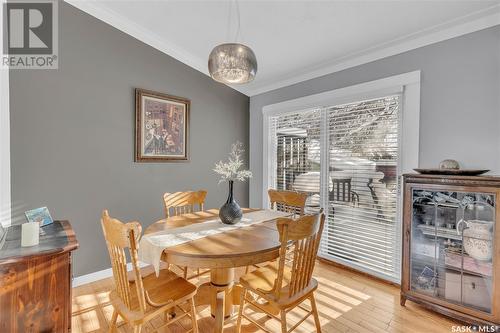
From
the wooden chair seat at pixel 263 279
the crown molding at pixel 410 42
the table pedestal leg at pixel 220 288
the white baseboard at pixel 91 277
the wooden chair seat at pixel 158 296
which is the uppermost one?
the crown molding at pixel 410 42

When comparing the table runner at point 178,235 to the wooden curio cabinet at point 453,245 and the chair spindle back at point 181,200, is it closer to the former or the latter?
the chair spindle back at point 181,200

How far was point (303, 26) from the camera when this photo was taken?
8.37 ft

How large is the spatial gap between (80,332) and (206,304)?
952 millimetres

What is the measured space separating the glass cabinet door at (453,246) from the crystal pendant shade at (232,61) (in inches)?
70.0

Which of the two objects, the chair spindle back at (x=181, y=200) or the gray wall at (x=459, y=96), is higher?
the gray wall at (x=459, y=96)

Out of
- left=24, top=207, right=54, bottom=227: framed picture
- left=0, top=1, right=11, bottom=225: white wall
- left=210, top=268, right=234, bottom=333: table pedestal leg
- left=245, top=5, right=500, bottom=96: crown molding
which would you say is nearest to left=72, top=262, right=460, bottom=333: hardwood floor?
left=210, top=268, right=234, bottom=333: table pedestal leg

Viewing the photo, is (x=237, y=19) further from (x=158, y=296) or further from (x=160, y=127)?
(x=158, y=296)

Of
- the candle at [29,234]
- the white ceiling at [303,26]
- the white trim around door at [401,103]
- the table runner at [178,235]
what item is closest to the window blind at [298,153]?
the white trim around door at [401,103]

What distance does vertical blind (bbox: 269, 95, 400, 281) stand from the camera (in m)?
2.74

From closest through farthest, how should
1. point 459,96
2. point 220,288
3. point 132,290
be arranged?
point 132,290 < point 220,288 < point 459,96

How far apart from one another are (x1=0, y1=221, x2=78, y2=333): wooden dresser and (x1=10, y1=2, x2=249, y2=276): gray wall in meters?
1.01

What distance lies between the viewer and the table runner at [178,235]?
1646 mm

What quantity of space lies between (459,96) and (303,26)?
1.52 meters

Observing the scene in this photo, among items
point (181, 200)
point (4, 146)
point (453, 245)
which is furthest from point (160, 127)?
point (453, 245)
